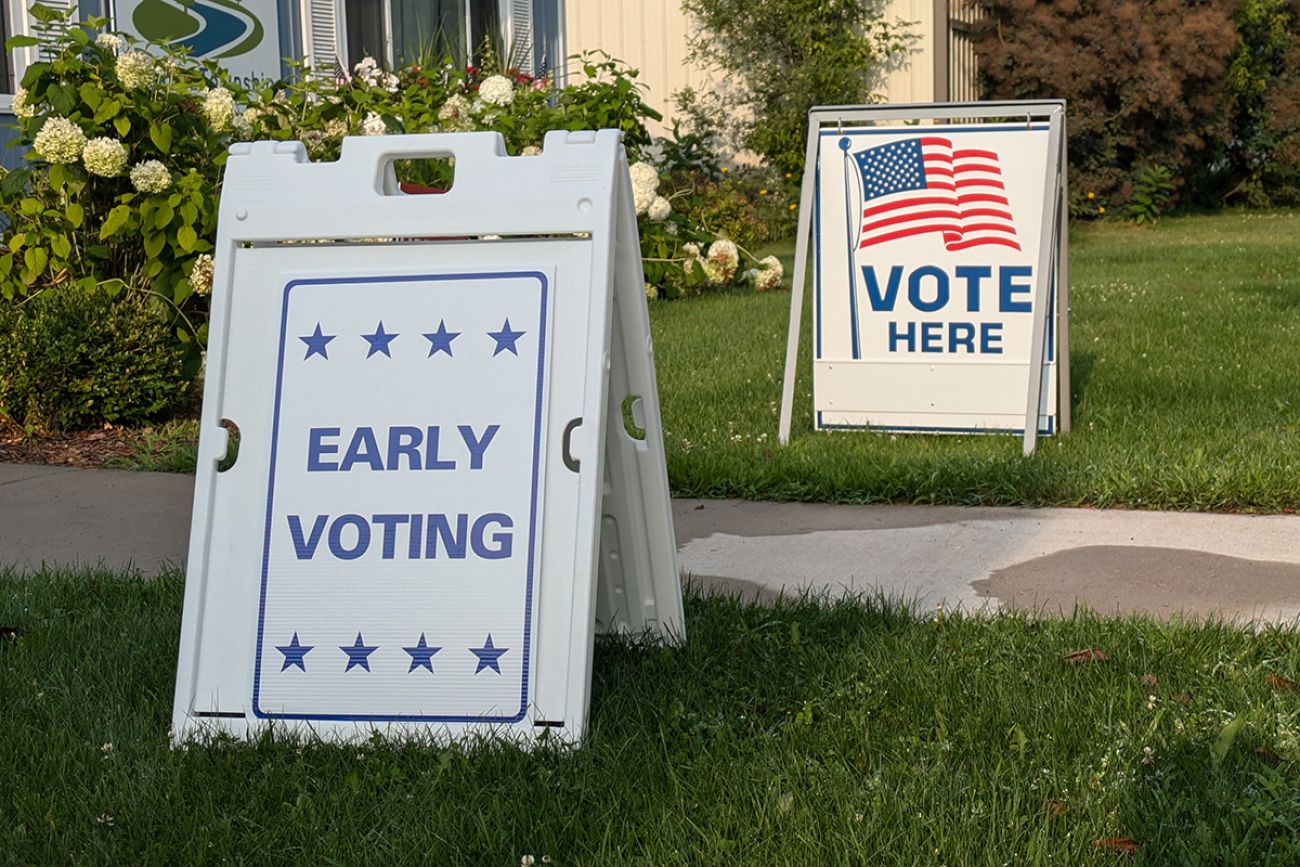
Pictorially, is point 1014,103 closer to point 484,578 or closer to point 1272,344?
point 1272,344

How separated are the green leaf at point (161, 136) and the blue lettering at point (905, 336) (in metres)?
3.70

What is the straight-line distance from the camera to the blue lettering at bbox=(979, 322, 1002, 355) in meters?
6.37

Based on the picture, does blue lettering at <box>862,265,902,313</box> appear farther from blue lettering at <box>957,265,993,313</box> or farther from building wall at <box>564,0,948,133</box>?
building wall at <box>564,0,948,133</box>

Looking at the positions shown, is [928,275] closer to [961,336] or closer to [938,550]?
[961,336]

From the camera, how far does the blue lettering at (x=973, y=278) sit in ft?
20.9

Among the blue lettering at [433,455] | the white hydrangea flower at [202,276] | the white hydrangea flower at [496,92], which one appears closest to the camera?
the blue lettering at [433,455]

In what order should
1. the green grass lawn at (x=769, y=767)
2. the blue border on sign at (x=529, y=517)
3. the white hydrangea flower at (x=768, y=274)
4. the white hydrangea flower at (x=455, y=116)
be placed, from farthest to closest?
the white hydrangea flower at (x=768, y=274)
the white hydrangea flower at (x=455, y=116)
the blue border on sign at (x=529, y=517)
the green grass lawn at (x=769, y=767)

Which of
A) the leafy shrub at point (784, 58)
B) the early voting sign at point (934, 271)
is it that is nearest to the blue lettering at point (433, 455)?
the early voting sign at point (934, 271)

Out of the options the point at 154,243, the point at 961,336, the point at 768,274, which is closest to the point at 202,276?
the point at 154,243

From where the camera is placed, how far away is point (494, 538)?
10.2ft

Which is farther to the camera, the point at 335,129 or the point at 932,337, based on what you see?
the point at 335,129

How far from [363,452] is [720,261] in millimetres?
8923

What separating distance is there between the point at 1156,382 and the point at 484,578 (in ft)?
16.7

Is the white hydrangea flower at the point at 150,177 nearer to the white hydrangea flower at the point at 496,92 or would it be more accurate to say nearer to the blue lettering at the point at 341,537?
the white hydrangea flower at the point at 496,92
